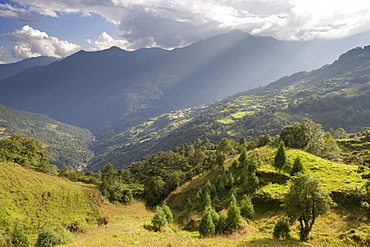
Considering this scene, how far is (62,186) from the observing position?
194 ft

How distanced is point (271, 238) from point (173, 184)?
53629mm

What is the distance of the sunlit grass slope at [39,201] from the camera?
144 ft

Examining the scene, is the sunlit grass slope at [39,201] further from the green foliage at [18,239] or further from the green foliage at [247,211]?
the green foliage at [247,211]

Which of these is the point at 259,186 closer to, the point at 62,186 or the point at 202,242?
the point at 202,242

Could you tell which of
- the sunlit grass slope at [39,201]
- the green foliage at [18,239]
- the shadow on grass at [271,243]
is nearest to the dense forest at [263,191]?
the green foliage at [18,239]

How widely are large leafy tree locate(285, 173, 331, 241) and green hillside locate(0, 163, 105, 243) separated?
47.5 metres

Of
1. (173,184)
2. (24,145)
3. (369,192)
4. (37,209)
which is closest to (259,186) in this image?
(369,192)

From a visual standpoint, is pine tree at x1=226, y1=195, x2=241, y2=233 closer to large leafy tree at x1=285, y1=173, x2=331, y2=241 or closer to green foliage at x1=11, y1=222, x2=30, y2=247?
large leafy tree at x1=285, y1=173, x2=331, y2=241

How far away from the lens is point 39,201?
4984 centimetres

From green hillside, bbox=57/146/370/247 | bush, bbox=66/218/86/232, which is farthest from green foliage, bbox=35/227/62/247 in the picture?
bush, bbox=66/218/86/232

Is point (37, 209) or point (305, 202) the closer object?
point (305, 202)

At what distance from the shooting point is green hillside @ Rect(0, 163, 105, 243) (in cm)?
4338

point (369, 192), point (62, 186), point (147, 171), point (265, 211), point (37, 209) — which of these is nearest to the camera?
point (369, 192)

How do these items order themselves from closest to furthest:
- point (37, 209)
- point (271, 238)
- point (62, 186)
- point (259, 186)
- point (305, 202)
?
point (305, 202) → point (271, 238) → point (259, 186) → point (37, 209) → point (62, 186)
